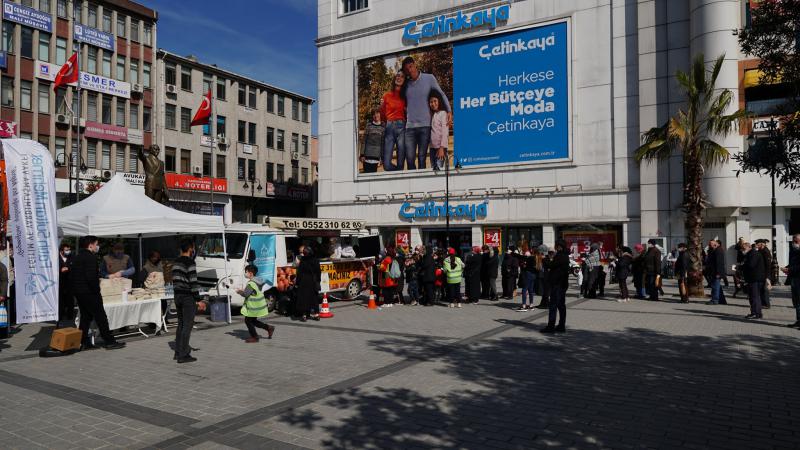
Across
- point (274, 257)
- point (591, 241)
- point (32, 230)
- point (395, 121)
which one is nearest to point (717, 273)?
point (274, 257)

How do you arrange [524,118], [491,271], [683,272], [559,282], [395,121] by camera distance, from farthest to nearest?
[395,121] < [524,118] < [491,271] < [683,272] < [559,282]

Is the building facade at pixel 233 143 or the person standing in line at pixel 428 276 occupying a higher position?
the building facade at pixel 233 143

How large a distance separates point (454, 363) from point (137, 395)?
433cm

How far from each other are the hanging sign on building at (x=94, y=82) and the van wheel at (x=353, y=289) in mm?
27806

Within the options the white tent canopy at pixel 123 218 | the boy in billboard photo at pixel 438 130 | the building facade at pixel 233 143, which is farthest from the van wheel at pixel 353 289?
the building facade at pixel 233 143

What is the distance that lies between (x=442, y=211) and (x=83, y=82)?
963 inches

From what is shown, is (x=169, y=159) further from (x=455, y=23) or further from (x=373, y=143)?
(x=455, y=23)

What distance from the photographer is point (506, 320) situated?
13.2m

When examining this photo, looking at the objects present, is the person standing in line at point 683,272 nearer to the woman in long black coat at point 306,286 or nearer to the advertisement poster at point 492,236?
the woman in long black coat at point 306,286

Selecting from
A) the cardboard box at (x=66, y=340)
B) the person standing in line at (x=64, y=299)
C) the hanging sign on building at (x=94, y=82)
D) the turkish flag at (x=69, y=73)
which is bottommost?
the cardboard box at (x=66, y=340)

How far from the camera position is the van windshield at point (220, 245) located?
14.4m

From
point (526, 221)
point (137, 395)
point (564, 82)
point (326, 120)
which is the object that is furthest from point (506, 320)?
point (326, 120)

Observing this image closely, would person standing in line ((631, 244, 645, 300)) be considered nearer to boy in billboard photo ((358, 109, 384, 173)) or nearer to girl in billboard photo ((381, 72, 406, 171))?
girl in billboard photo ((381, 72, 406, 171))

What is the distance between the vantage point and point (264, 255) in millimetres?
14664
